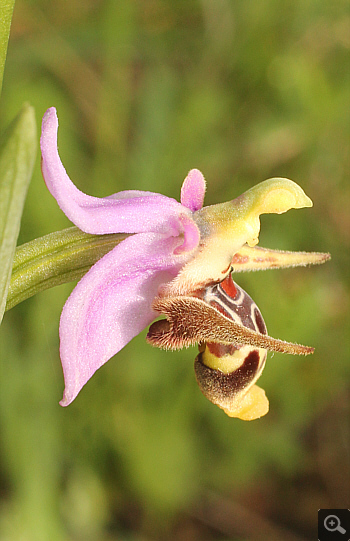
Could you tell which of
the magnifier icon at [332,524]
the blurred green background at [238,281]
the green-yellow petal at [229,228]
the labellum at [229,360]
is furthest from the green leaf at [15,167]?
the magnifier icon at [332,524]

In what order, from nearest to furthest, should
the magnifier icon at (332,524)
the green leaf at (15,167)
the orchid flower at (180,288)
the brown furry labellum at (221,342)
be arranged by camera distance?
the green leaf at (15,167)
the orchid flower at (180,288)
the brown furry labellum at (221,342)
the magnifier icon at (332,524)

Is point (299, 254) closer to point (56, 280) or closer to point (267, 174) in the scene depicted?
point (56, 280)

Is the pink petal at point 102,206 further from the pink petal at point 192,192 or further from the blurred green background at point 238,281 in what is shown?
the blurred green background at point 238,281

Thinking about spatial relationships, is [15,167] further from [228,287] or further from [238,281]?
[238,281]

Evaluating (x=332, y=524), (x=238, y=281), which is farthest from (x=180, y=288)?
(x=332, y=524)

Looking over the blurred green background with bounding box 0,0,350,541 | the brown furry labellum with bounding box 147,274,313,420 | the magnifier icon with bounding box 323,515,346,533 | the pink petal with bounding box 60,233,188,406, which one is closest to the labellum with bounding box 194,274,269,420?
the brown furry labellum with bounding box 147,274,313,420

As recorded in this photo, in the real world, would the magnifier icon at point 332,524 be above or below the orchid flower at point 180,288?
below

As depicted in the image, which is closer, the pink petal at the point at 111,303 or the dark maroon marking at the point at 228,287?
the pink petal at the point at 111,303
